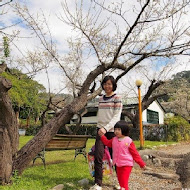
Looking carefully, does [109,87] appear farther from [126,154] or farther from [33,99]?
[33,99]

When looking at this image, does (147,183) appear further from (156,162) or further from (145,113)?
(145,113)

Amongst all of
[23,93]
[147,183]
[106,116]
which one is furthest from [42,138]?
[23,93]

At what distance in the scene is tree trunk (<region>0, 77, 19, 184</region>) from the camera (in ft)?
12.5

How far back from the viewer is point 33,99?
18.7 meters

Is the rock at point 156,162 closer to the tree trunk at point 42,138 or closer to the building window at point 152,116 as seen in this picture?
the tree trunk at point 42,138

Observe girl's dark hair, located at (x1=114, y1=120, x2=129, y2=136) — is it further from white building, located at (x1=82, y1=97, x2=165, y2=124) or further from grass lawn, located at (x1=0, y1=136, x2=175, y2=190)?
white building, located at (x1=82, y1=97, x2=165, y2=124)

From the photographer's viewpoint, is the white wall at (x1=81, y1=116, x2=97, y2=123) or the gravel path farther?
the white wall at (x1=81, y1=116, x2=97, y2=123)

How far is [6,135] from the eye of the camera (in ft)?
13.0

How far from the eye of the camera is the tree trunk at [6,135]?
3.81 meters

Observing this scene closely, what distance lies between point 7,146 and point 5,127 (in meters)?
0.30

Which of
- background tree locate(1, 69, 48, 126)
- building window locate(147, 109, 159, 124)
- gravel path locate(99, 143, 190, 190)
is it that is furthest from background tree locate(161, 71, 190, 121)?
gravel path locate(99, 143, 190, 190)

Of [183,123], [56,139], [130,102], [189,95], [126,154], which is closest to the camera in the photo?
[126,154]

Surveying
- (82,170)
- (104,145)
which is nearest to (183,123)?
(82,170)

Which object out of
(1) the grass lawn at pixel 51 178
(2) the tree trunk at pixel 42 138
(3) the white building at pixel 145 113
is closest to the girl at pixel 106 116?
(1) the grass lawn at pixel 51 178
